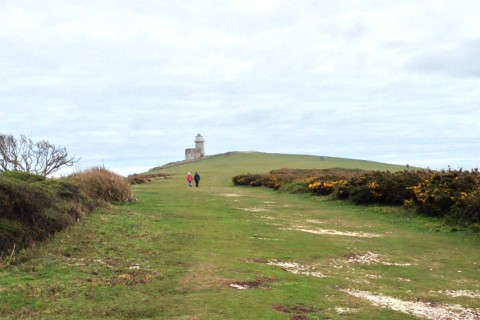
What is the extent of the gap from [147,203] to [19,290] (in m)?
16.3

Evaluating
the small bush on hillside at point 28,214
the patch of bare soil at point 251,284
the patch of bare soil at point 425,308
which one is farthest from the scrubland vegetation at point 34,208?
the patch of bare soil at point 425,308

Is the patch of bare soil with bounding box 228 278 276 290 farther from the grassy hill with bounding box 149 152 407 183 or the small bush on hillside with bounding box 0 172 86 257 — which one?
the grassy hill with bounding box 149 152 407 183

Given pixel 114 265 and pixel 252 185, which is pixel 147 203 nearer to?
pixel 114 265

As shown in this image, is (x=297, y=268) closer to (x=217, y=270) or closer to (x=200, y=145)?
(x=217, y=270)

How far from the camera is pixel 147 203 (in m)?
24.2

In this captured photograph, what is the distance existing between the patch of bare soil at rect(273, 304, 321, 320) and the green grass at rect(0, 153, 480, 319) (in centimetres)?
2

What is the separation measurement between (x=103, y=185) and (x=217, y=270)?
13879 millimetres

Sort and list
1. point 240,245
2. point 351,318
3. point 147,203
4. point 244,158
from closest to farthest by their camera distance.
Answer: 1. point 351,318
2. point 240,245
3. point 147,203
4. point 244,158

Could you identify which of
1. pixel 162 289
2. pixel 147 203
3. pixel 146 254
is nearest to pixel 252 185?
pixel 147 203

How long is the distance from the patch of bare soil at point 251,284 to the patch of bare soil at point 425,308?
157 centimetres

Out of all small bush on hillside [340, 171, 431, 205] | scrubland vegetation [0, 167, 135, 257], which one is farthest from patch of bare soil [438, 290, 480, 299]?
small bush on hillside [340, 171, 431, 205]

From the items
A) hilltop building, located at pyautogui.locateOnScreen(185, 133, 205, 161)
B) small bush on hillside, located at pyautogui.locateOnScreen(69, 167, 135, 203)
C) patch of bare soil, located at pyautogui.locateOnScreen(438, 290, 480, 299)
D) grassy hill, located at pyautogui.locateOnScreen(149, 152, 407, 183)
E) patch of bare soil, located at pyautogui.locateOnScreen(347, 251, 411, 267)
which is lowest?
patch of bare soil, located at pyautogui.locateOnScreen(438, 290, 480, 299)

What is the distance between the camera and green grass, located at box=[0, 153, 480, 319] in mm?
7383

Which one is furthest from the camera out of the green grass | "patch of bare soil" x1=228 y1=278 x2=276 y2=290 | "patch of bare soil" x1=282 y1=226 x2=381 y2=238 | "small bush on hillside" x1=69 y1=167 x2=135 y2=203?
"small bush on hillside" x1=69 y1=167 x2=135 y2=203
